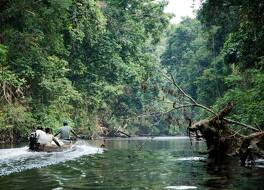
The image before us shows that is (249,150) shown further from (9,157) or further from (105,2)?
(105,2)

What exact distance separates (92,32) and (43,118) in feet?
28.1

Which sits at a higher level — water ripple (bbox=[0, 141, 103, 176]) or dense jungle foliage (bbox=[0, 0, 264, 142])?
dense jungle foliage (bbox=[0, 0, 264, 142])

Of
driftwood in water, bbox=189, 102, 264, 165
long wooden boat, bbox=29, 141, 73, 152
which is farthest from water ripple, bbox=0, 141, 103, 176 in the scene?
driftwood in water, bbox=189, 102, 264, 165

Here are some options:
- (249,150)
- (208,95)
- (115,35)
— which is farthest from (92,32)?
(249,150)

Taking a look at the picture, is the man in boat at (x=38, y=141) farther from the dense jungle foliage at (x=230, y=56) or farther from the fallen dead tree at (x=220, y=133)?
the dense jungle foliage at (x=230, y=56)

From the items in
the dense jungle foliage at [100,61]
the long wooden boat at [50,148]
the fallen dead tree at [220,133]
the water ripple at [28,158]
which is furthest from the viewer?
the long wooden boat at [50,148]

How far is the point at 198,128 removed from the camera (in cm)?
1655

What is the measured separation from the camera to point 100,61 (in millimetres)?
40375

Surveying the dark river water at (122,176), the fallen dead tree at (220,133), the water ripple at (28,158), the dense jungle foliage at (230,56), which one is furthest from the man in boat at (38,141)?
the dense jungle foliage at (230,56)

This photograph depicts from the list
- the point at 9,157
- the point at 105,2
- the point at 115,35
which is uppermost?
the point at 105,2

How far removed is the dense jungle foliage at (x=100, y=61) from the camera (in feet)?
57.6

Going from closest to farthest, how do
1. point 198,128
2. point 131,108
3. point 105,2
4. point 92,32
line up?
1. point 198,128
2. point 92,32
3. point 105,2
4. point 131,108

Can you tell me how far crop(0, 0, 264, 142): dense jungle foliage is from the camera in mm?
17547

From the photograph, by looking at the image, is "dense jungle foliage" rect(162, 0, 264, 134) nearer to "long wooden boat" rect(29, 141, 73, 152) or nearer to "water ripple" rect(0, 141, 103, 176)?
"water ripple" rect(0, 141, 103, 176)
